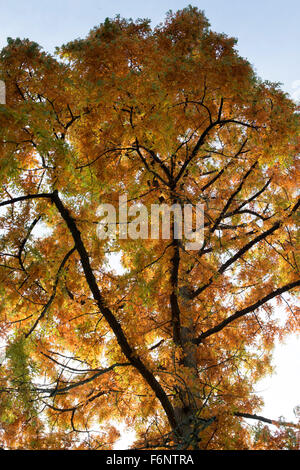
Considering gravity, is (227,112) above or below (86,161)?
above

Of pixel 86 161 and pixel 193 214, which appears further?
pixel 193 214

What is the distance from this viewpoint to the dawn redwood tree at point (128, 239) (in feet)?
9.92

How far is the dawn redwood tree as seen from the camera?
3.02 m

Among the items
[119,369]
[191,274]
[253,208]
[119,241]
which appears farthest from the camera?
[253,208]

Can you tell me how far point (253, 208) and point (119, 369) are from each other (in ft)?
11.1

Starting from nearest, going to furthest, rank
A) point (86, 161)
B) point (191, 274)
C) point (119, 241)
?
point (86, 161) → point (119, 241) → point (191, 274)

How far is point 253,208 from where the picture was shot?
566 centimetres

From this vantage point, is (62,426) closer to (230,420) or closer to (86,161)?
(230,420)

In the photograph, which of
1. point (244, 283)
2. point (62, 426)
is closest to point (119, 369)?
point (62, 426)

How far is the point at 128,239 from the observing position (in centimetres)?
387

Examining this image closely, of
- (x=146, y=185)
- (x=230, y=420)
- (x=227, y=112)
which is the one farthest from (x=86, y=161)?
(x=230, y=420)

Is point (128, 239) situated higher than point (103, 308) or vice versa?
point (128, 239)
